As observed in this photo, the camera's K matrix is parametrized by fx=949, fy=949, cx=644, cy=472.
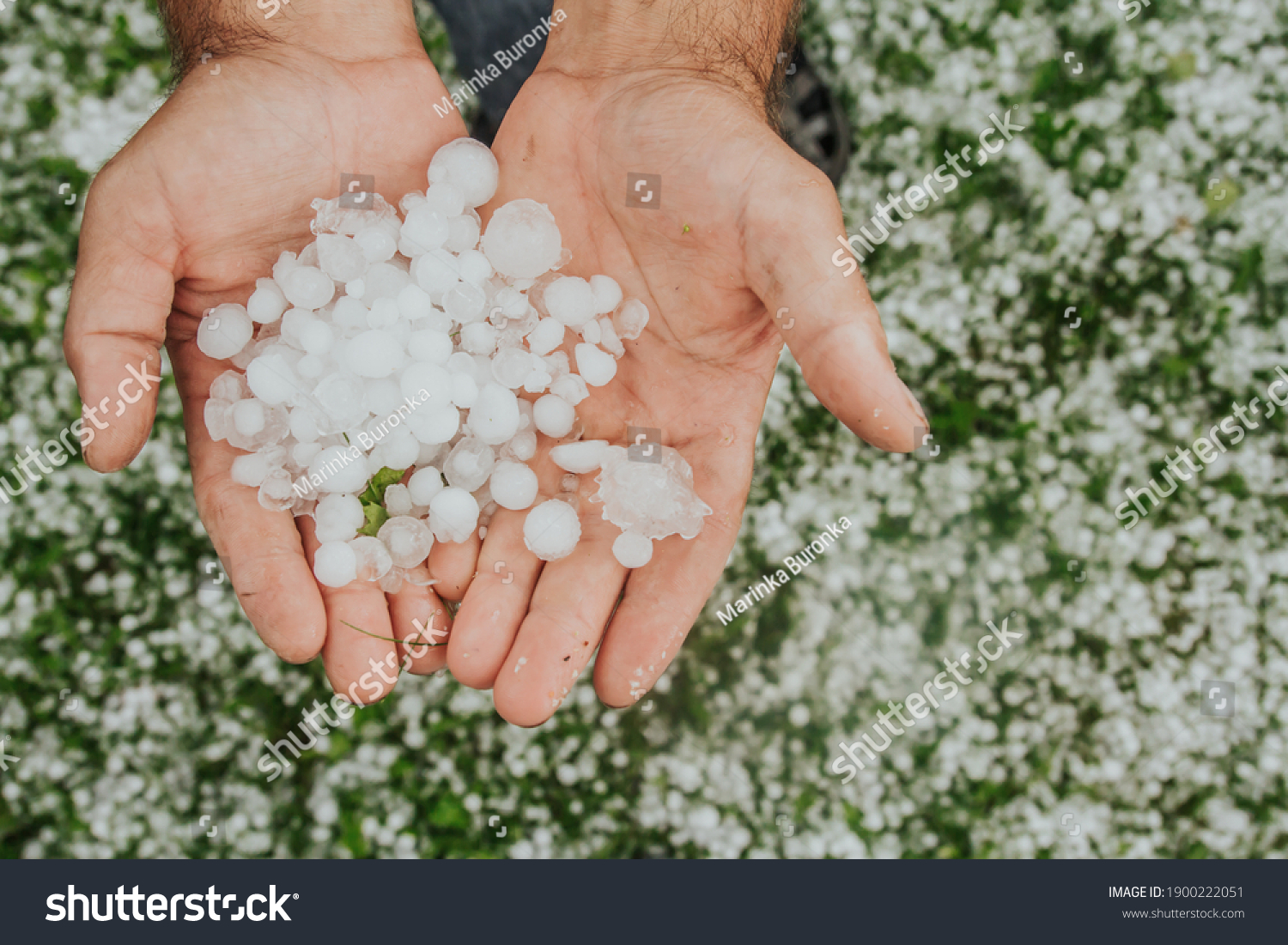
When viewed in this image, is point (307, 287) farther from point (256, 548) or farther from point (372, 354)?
point (256, 548)

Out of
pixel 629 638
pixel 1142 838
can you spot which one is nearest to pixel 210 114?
pixel 629 638

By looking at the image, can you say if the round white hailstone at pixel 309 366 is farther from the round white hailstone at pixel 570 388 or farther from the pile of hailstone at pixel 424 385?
the round white hailstone at pixel 570 388

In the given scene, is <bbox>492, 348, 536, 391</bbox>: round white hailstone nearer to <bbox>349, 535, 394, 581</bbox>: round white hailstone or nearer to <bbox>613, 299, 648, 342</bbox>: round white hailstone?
<bbox>613, 299, 648, 342</bbox>: round white hailstone

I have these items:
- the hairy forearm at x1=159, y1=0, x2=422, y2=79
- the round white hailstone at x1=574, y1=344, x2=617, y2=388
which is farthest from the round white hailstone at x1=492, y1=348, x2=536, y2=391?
the hairy forearm at x1=159, y1=0, x2=422, y2=79

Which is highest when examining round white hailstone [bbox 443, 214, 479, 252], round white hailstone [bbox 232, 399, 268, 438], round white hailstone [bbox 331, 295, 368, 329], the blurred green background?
round white hailstone [bbox 443, 214, 479, 252]

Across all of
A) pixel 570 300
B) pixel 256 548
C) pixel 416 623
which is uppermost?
pixel 570 300

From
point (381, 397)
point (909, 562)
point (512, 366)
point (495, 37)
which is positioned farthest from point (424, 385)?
point (909, 562)

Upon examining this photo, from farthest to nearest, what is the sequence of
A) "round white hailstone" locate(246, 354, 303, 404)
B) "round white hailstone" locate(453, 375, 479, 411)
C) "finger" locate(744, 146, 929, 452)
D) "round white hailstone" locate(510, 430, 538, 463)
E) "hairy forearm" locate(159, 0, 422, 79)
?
"hairy forearm" locate(159, 0, 422, 79) < "round white hailstone" locate(510, 430, 538, 463) < "round white hailstone" locate(453, 375, 479, 411) < "round white hailstone" locate(246, 354, 303, 404) < "finger" locate(744, 146, 929, 452)
